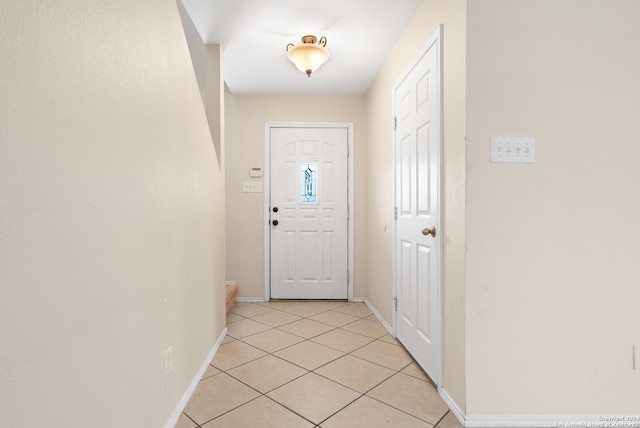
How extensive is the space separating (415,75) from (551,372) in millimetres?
1832

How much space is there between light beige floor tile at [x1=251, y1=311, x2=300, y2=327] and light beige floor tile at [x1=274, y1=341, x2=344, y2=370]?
1.85ft

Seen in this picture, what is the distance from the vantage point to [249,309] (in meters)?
3.61

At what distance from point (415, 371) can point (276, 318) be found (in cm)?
151

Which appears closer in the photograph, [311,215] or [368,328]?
[368,328]

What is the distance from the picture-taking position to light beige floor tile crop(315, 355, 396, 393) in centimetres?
204

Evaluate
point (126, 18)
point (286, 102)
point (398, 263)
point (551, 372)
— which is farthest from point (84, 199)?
point (286, 102)

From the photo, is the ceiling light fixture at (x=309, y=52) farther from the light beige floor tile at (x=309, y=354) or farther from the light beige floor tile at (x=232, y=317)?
the light beige floor tile at (x=232, y=317)

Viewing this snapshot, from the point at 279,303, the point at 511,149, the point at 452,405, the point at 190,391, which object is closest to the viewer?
the point at 511,149

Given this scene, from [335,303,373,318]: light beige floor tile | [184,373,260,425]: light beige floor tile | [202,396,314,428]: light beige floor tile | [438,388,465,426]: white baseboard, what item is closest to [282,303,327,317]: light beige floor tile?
[335,303,373,318]: light beige floor tile

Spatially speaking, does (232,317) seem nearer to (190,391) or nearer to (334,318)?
(334,318)

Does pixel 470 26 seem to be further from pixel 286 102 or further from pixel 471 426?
pixel 286 102

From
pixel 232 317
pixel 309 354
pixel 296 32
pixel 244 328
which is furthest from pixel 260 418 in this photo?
pixel 296 32

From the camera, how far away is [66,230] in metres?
0.89

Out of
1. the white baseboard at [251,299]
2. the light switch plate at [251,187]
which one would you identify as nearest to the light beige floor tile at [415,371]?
the white baseboard at [251,299]
